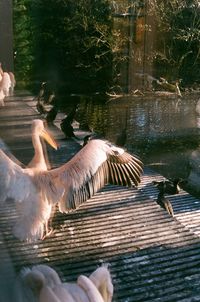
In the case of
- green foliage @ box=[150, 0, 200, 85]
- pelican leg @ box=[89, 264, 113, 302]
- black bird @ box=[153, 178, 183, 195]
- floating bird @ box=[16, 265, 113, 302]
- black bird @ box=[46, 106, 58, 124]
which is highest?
green foliage @ box=[150, 0, 200, 85]

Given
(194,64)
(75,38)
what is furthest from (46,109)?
(194,64)

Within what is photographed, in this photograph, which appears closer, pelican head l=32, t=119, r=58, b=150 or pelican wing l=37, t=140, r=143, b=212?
pelican wing l=37, t=140, r=143, b=212

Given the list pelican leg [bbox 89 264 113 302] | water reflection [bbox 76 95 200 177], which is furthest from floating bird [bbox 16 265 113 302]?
water reflection [bbox 76 95 200 177]

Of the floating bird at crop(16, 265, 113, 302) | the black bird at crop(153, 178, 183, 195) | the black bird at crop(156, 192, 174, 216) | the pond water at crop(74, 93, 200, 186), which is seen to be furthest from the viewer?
the pond water at crop(74, 93, 200, 186)

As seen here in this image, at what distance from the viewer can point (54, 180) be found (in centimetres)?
153

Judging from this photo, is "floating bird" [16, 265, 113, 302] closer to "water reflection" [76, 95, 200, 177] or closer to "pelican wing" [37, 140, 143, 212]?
"pelican wing" [37, 140, 143, 212]

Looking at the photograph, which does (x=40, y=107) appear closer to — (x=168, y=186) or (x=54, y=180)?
(x=54, y=180)

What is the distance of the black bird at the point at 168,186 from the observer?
2.30 metres

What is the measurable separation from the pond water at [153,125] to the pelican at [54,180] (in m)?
0.63

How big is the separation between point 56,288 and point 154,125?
2698 millimetres

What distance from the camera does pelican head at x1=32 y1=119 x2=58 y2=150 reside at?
→ 168 cm

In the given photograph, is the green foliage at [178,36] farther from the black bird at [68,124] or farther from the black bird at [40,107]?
the black bird at [40,107]

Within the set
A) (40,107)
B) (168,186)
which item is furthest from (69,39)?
(168,186)

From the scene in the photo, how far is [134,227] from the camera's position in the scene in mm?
1591
